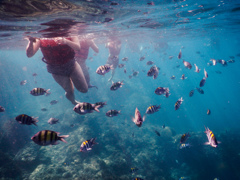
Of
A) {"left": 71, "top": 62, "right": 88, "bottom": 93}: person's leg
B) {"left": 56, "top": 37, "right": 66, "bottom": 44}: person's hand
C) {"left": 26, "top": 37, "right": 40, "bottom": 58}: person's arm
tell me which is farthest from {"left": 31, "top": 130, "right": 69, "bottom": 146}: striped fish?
{"left": 26, "top": 37, "right": 40, "bottom": 58}: person's arm

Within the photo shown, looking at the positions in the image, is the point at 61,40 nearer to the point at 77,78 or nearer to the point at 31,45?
the point at 31,45

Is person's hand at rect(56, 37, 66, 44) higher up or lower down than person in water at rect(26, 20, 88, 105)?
higher up

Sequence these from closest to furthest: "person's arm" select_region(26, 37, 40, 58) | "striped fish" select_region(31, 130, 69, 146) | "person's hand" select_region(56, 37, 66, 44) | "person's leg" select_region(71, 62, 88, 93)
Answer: "striped fish" select_region(31, 130, 69, 146), "person's hand" select_region(56, 37, 66, 44), "person's arm" select_region(26, 37, 40, 58), "person's leg" select_region(71, 62, 88, 93)

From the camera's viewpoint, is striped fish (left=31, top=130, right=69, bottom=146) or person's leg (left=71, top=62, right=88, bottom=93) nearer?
striped fish (left=31, top=130, right=69, bottom=146)

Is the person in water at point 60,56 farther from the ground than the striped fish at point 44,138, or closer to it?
farther from the ground

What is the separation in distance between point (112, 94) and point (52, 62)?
23550 mm

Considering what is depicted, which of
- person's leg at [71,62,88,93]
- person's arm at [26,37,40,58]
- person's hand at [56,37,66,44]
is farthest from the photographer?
person's leg at [71,62,88,93]

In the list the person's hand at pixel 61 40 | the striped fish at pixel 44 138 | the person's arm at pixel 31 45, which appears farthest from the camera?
the person's arm at pixel 31 45

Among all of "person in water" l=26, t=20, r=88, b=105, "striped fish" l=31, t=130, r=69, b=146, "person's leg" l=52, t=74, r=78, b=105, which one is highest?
"person in water" l=26, t=20, r=88, b=105

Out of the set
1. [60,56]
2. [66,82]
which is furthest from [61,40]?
[66,82]

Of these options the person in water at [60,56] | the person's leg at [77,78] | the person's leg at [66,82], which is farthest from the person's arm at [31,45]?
the person's leg at [77,78]

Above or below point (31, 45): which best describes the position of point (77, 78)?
below

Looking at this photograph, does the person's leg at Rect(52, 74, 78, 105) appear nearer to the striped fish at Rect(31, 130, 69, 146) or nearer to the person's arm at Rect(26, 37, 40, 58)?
the person's arm at Rect(26, 37, 40, 58)

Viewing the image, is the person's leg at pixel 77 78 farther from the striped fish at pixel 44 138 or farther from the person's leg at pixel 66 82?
the striped fish at pixel 44 138
